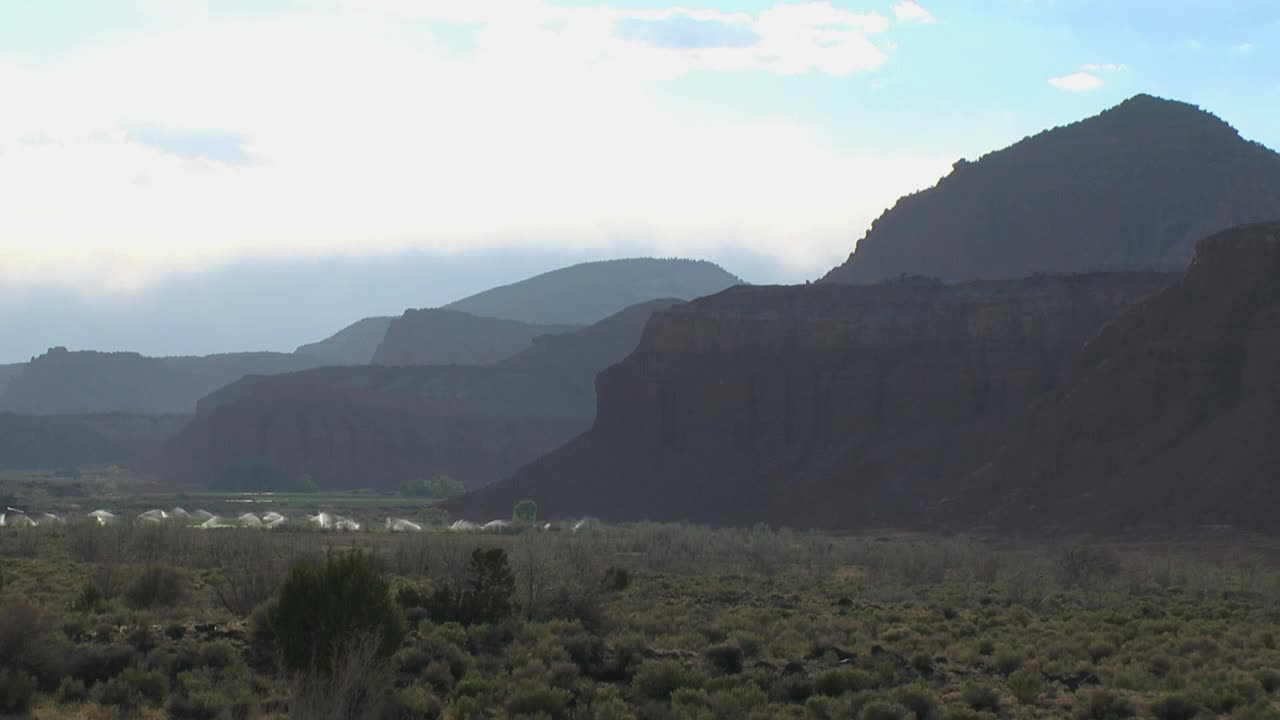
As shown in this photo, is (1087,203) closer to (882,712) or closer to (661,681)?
(661,681)

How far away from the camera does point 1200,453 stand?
73250 mm

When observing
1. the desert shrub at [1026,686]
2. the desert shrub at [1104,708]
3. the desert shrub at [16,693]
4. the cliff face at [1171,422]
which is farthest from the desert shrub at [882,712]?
the cliff face at [1171,422]

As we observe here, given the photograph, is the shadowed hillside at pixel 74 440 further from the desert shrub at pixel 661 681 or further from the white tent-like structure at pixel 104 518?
the desert shrub at pixel 661 681

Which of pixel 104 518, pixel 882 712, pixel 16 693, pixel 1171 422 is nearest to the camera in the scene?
pixel 16 693

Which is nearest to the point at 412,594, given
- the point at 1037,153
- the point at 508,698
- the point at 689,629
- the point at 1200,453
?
the point at 689,629

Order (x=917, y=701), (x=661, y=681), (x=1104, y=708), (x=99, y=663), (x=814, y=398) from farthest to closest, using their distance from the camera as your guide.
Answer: (x=814, y=398), (x=661, y=681), (x=99, y=663), (x=1104, y=708), (x=917, y=701)

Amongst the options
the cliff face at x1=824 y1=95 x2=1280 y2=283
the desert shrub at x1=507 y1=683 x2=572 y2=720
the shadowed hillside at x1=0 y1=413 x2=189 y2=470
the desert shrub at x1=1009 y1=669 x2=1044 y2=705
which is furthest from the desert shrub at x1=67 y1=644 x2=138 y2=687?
the shadowed hillside at x1=0 y1=413 x2=189 y2=470

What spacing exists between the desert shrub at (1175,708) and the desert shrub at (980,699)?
2.23 meters

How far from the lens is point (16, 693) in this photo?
67.5ft

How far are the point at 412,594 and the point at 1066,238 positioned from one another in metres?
107

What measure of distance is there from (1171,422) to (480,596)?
2159 inches

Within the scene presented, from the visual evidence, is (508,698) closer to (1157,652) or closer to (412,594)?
(412,594)

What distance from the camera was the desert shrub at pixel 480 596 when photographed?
3044 centimetres

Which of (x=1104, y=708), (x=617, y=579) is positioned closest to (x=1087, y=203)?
(x=617, y=579)
